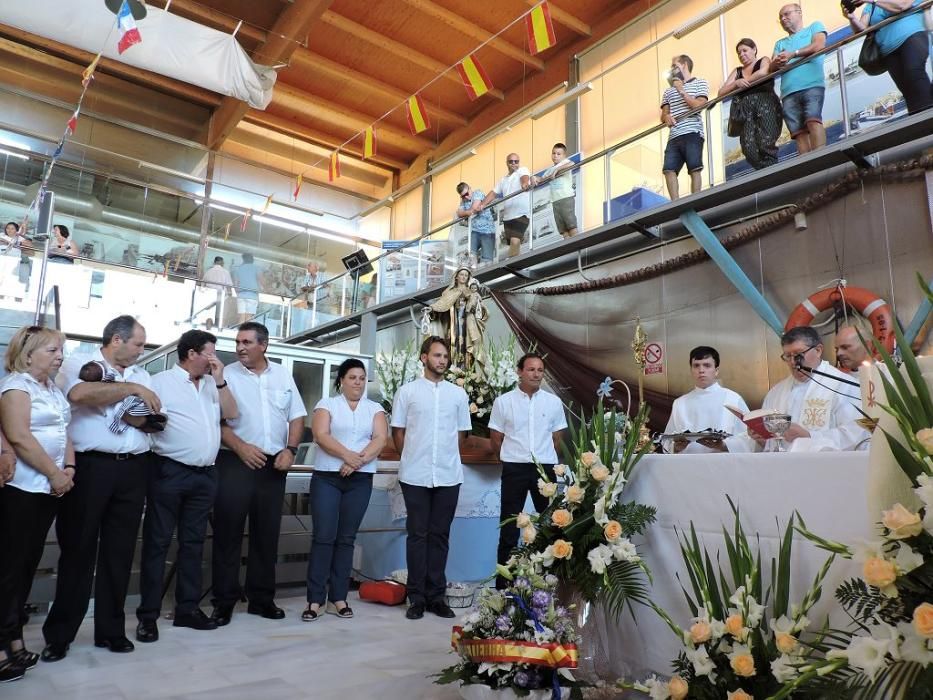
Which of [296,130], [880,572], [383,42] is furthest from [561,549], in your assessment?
[296,130]

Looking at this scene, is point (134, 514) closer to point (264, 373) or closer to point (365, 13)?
point (264, 373)

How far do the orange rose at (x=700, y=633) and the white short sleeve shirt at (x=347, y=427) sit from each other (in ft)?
8.29

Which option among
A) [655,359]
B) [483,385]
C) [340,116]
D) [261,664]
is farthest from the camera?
[340,116]

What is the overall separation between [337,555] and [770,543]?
8.63 ft

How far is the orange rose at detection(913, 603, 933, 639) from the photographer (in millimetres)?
1000

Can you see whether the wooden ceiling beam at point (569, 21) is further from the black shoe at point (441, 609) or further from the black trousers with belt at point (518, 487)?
the black shoe at point (441, 609)

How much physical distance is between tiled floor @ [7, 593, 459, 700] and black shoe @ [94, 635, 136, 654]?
3 cm

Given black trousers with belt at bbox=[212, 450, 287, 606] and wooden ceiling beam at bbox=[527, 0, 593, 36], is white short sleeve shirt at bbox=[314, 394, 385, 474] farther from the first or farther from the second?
wooden ceiling beam at bbox=[527, 0, 593, 36]

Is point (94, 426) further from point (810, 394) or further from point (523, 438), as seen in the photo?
point (810, 394)

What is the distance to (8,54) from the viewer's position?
39.4 ft

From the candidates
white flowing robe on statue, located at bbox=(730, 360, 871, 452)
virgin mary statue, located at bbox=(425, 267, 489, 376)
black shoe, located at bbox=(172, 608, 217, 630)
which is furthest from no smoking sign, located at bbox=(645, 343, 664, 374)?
black shoe, located at bbox=(172, 608, 217, 630)

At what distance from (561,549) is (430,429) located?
190cm

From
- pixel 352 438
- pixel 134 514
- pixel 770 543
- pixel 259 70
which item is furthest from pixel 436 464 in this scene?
pixel 259 70

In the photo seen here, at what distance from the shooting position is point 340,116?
46.2 feet
